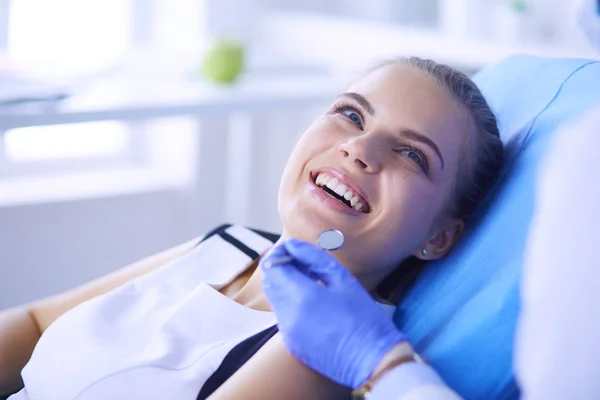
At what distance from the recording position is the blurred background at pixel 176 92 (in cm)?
228

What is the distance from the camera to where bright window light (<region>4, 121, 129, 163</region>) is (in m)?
2.65

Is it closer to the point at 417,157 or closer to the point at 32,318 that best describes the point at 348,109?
the point at 417,157

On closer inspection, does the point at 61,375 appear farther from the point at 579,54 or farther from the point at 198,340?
the point at 579,54

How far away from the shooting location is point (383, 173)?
3.72 feet

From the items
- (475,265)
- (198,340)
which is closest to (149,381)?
(198,340)

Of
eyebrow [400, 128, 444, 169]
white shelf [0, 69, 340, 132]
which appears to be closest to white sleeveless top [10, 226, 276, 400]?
eyebrow [400, 128, 444, 169]

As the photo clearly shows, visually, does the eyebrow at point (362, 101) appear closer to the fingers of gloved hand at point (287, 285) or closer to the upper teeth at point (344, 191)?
the upper teeth at point (344, 191)

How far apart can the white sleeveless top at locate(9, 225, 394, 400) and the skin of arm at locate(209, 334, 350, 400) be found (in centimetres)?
7

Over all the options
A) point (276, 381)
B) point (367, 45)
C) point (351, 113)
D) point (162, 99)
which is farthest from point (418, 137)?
point (367, 45)

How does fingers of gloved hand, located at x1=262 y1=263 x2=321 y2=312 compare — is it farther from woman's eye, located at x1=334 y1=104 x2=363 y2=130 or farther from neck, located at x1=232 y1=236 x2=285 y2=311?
woman's eye, located at x1=334 y1=104 x2=363 y2=130

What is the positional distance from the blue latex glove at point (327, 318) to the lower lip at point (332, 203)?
0.31 ft

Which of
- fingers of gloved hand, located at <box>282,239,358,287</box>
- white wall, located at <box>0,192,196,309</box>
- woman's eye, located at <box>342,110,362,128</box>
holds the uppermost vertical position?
woman's eye, located at <box>342,110,362,128</box>

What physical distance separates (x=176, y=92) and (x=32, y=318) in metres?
0.97

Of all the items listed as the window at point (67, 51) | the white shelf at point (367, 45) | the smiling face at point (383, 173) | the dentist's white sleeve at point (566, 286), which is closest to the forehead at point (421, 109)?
the smiling face at point (383, 173)
